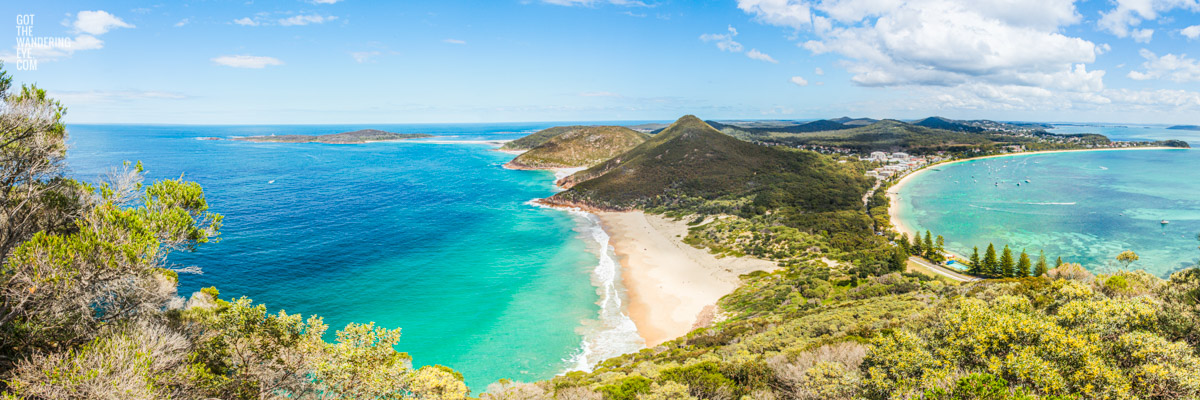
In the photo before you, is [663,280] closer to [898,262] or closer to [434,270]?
[898,262]

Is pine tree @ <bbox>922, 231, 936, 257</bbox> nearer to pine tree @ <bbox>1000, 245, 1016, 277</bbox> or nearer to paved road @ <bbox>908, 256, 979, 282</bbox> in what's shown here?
paved road @ <bbox>908, 256, 979, 282</bbox>

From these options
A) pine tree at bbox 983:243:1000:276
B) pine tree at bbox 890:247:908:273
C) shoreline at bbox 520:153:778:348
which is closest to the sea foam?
shoreline at bbox 520:153:778:348

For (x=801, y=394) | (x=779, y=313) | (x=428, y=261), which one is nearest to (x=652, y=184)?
(x=428, y=261)

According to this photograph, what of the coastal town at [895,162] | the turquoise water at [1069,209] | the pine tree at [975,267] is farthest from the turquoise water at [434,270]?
the coastal town at [895,162]

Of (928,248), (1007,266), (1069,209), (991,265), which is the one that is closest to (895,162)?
A: (1069,209)

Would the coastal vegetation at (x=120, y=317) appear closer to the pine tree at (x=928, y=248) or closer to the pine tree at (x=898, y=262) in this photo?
the pine tree at (x=898, y=262)
